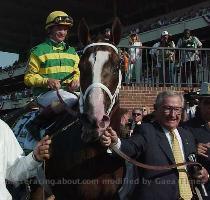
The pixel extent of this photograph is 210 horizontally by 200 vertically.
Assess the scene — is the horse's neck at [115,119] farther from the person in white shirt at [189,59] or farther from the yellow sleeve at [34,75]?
the person in white shirt at [189,59]

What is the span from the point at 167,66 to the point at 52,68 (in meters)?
8.94

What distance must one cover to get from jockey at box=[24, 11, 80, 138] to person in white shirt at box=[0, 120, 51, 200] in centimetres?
255

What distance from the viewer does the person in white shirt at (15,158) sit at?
4079 mm

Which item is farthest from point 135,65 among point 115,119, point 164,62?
point 115,119

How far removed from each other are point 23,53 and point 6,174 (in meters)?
36.5

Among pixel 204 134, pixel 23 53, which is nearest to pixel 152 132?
pixel 204 134

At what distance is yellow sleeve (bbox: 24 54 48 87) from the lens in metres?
6.93

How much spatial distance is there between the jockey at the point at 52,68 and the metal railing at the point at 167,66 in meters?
7.73

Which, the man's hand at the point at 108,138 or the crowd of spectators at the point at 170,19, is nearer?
the man's hand at the point at 108,138

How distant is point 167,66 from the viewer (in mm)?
15711

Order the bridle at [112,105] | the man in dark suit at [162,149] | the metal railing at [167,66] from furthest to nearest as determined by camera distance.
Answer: the metal railing at [167,66]
the man in dark suit at [162,149]
the bridle at [112,105]

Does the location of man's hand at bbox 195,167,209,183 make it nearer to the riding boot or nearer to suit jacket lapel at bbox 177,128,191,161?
suit jacket lapel at bbox 177,128,191,161

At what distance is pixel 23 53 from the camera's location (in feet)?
131

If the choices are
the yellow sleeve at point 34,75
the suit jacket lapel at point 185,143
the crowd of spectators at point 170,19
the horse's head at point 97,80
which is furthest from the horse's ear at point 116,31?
the crowd of spectators at point 170,19
